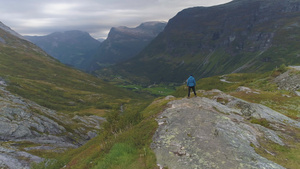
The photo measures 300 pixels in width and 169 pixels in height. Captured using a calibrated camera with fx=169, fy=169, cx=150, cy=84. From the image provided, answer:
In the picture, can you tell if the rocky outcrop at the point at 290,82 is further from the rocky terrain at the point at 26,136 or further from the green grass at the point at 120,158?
the rocky terrain at the point at 26,136

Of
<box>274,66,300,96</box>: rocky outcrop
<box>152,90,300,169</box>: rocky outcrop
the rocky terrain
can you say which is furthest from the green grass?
<box>274,66,300,96</box>: rocky outcrop

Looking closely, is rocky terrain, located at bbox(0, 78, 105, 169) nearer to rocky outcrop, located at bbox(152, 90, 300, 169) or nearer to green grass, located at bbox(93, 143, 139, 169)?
green grass, located at bbox(93, 143, 139, 169)

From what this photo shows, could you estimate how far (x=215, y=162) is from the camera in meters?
13.7

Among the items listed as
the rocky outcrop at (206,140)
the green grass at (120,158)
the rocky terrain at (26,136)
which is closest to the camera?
the rocky outcrop at (206,140)

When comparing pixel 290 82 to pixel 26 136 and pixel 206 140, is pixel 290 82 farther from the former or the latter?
pixel 26 136

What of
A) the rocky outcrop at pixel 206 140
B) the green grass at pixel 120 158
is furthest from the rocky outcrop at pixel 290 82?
the green grass at pixel 120 158

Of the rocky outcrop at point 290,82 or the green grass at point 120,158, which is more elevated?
the green grass at point 120,158

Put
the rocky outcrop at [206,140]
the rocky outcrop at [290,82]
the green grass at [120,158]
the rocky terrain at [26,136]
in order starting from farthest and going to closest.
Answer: the rocky outcrop at [290,82]
the rocky terrain at [26,136]
the green grass at [120,158]
the rocky outcrop at [206,140]

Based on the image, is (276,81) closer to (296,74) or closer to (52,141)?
(296,74)

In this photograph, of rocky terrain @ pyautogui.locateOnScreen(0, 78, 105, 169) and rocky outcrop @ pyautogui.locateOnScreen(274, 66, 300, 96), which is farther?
rocky outcrop @ pyautogui.locateOnScreen(274, 66, 300, 96)

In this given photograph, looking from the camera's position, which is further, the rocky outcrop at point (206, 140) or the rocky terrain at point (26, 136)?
the rocky terrain at point (26, 136)

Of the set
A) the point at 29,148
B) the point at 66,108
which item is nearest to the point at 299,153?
the point at 29,148

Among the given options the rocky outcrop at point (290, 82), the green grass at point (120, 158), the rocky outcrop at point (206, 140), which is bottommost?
the rocky outcrop at point (290, 82)

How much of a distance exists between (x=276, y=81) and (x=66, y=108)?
544ft
